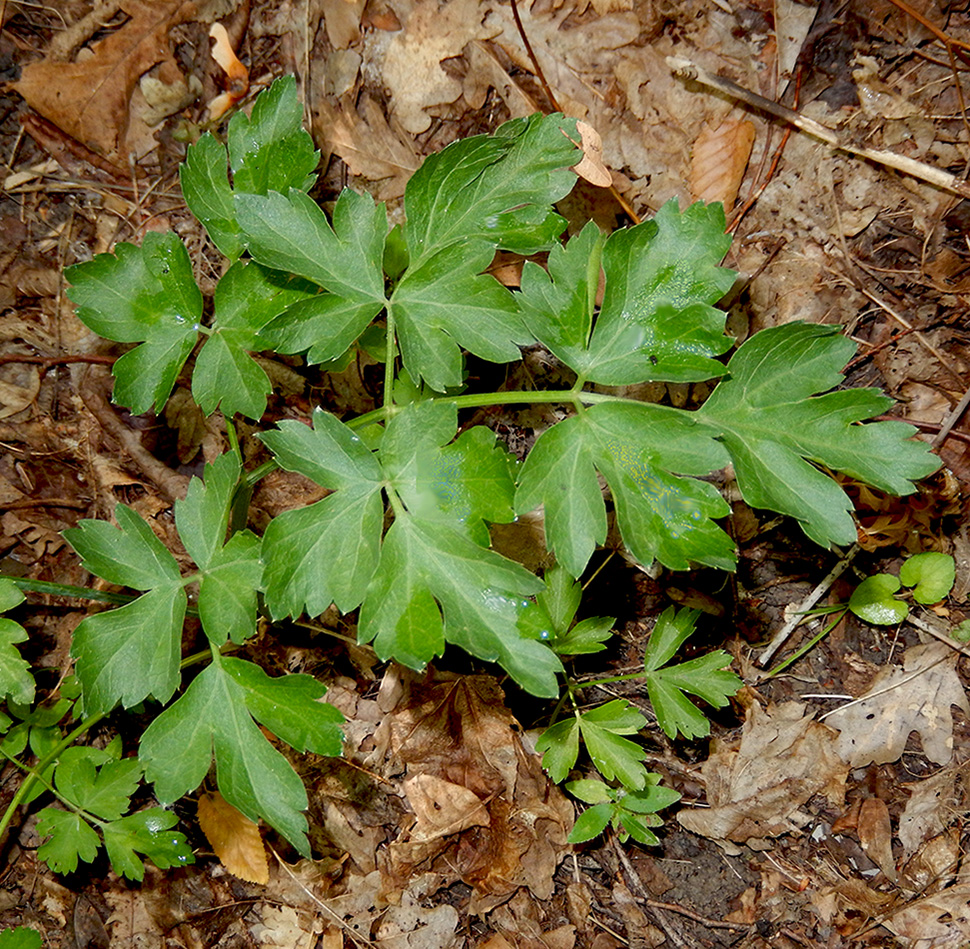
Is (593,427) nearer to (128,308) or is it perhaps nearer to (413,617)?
(413,617)

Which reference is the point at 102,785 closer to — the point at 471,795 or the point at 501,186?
Answer: the point at 471,795

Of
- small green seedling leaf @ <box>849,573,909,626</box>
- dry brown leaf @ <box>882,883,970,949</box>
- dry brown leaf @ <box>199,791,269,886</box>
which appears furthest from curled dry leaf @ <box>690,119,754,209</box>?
dry brown leaf @ <box>199,791,269,886</box>

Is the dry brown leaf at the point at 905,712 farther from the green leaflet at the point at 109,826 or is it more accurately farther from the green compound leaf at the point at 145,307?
the green compound leaf at the point at 145,307

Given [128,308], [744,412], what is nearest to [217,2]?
[128,308]

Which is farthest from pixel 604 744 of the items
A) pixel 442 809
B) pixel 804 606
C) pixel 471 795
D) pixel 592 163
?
pixel 592 163

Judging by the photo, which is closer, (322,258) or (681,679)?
(322,258)

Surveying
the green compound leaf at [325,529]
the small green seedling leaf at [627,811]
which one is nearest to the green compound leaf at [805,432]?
the green compound leaf at [325,529]
